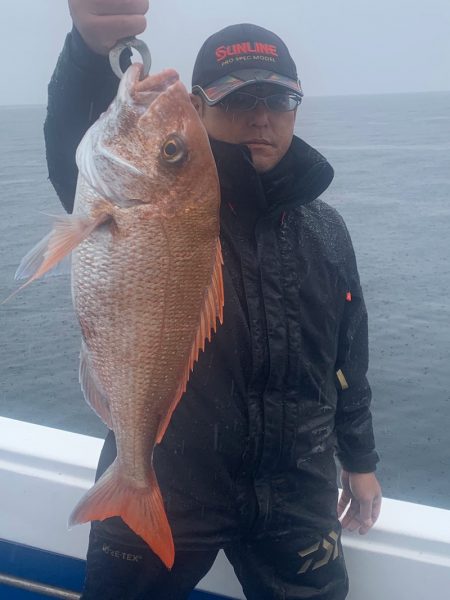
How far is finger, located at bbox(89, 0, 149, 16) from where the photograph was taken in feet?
4.90

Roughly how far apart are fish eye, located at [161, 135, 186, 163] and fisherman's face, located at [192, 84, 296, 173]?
0.55 m

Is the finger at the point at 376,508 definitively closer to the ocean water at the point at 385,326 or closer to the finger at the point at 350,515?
the finger at the point at 350,515

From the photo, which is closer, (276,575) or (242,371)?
(242,371)

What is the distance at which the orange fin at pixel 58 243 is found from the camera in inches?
56.3

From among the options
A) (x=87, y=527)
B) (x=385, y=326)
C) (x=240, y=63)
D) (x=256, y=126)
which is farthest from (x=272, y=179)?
(x=385, y=326)

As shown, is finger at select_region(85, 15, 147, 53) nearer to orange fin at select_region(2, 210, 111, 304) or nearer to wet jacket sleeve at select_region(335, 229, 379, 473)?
orange fin at select_region(2, 210, 111, 304)

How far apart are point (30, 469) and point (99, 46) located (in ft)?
5.52

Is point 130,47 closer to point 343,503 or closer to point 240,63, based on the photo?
point 240,63

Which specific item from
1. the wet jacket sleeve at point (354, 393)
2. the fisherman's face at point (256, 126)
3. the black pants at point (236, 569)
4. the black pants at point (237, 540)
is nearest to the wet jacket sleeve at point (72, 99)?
the fisherman's face at point (256, 126)

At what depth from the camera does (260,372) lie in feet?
6.53

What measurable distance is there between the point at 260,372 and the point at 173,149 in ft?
2.49

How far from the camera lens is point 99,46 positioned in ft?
5.26

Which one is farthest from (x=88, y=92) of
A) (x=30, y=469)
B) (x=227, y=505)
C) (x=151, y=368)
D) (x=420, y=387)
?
(x=420, y=387)

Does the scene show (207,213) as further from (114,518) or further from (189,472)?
(114,518)
